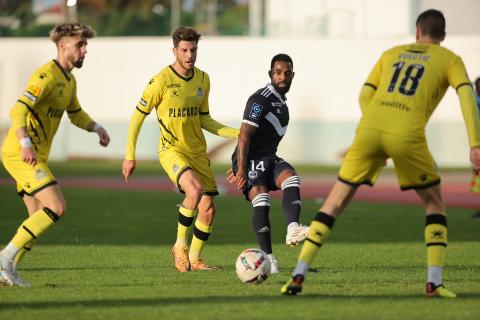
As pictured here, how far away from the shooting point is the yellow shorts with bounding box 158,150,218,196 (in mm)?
12031

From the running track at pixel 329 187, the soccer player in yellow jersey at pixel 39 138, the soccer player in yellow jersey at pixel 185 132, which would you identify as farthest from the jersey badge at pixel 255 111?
the running track at pixel 329 187

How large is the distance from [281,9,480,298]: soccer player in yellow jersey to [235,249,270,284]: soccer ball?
3.26 ft

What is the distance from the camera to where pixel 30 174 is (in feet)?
33.0

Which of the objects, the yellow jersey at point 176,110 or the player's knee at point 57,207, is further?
the yellow jersey at point 176,110

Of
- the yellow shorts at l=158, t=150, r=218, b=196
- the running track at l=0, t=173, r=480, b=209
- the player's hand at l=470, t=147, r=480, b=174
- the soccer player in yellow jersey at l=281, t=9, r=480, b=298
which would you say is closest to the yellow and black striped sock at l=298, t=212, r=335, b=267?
the soccer player in yellow jersey at l=281, t=9, r=480, b=298

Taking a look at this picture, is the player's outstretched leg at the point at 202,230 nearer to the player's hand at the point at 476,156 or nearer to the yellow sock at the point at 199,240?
the yellow sock at the point at 199,240

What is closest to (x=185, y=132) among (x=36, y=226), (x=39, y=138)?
(x=39, y=138)

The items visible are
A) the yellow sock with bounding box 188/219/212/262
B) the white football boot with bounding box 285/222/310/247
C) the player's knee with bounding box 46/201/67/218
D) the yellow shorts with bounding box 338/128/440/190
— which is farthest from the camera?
the yellow sock with bounding box 188/219/212/262

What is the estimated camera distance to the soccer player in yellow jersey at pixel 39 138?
32.8 ft

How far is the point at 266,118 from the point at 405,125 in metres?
3.09

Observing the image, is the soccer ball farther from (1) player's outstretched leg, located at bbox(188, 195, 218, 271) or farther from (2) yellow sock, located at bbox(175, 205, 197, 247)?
(1) player's outstretched leg, located at bbox(188, 195, 218, 271)

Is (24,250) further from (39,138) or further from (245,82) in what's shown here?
(245,82)

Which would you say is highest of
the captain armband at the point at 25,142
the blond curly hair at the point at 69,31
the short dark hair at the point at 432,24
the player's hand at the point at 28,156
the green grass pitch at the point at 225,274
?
the short dark hair at the point at 432,24

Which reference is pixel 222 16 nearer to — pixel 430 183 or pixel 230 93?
pixel 230 93
